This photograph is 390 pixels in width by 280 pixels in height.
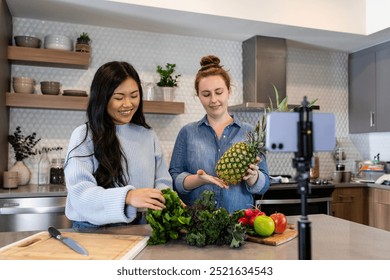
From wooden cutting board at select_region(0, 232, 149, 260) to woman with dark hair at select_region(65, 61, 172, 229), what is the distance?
3.3 inches

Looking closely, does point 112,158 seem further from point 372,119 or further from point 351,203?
point 372,119

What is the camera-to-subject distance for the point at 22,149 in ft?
11.8

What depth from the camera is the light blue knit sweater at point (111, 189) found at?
4.58ft

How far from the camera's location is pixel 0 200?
115 inches

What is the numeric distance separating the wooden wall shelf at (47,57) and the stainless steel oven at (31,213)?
4.15 ft

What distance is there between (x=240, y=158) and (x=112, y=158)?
55 centimetres

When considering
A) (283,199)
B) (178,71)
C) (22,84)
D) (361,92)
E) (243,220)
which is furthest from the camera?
(361,92)

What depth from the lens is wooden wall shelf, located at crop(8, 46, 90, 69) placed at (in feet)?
11.1

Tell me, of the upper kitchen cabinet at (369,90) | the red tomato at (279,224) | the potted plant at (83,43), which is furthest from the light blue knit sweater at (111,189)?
the upper kitchen cabinet at (369,90)

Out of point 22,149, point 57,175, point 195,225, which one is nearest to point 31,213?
point 57,175

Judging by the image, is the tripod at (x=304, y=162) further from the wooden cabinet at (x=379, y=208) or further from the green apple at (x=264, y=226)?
the wooden cabinet at (x=379, y=208)

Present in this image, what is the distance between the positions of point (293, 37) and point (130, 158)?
124 inches

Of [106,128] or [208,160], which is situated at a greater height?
[106,128]
